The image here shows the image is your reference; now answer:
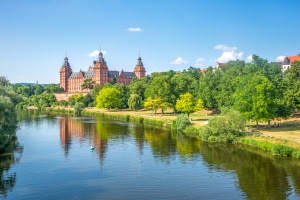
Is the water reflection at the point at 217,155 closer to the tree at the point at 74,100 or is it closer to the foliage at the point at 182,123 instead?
the foliage at the point at 182,123

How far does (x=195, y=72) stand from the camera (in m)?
94.3

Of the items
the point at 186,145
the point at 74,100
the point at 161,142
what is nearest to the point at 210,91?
the point at 161,142

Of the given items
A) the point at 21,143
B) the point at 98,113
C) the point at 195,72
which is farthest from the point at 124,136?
the point at 195,72

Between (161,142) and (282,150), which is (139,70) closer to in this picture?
(161,142)

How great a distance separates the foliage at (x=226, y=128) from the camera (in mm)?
40562

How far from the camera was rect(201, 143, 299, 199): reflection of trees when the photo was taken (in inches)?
961

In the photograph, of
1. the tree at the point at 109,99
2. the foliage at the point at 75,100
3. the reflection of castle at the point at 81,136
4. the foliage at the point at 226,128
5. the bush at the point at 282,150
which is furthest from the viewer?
the foliage at the point at 75,100

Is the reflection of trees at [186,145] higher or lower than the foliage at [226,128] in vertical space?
lower

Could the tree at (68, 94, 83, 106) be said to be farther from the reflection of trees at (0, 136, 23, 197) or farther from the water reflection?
the reflection of trees at (0, 136, 23, 197)

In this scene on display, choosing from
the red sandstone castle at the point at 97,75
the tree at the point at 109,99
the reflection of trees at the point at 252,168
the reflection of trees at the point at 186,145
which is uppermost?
the red sandstone castle at the point at 97,75

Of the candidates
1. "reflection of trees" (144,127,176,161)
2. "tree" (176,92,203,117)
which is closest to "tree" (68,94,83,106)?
"tree" (176,92,203,117)

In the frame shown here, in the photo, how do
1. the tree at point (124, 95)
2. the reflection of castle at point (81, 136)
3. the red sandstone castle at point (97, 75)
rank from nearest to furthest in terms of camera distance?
1. the reflection of castle at point (81, 136)
2. the tree at point (124, 95)
3. the red sandstone castle at point (97, 75)

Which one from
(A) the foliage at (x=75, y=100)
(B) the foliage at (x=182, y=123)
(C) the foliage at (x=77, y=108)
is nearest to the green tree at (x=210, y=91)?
(B) the foliage at (x=182, y=123)

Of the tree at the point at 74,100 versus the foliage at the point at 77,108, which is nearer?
the foliage at the point at 77,108
